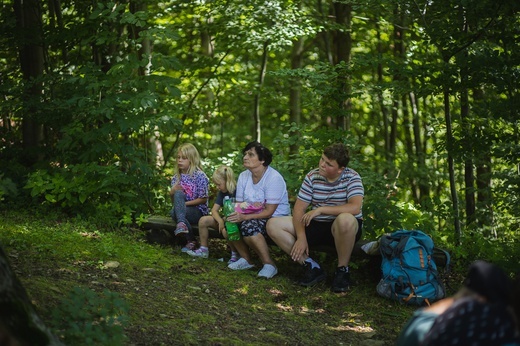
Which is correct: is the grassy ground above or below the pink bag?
below

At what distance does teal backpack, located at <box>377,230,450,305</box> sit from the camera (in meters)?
5.87

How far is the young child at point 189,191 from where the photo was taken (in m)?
7.57

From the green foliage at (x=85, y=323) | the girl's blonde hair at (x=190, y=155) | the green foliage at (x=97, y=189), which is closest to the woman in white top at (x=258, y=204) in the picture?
the girl's blonde hair at (x=190, y=155)

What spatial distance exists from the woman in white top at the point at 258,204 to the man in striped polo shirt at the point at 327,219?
6.5 inches

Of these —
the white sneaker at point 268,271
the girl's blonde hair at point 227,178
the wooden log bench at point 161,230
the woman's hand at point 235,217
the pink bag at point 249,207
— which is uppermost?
the girl's blonde hair at point 227,178

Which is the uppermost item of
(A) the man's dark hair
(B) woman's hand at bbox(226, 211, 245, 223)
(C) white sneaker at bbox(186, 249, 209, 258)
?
(A) the man's dark hair

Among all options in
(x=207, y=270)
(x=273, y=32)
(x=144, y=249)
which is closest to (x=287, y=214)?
(x=207, y=270)

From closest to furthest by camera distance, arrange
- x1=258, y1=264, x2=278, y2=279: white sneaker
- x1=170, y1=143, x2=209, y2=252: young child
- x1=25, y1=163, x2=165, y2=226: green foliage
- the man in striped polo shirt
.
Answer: the man in striped polo shirt, x1=258, y1=264, x2=278, y2=279: white sneaker, x1=170, y1=143, x2=209, y2=252: young child, x1=25, y1=163, x2=165, y2=226: green foliage

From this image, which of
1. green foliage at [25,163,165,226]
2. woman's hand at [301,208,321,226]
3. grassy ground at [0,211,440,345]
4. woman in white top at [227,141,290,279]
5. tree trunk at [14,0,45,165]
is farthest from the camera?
tree trunk at [14,0,45,165]

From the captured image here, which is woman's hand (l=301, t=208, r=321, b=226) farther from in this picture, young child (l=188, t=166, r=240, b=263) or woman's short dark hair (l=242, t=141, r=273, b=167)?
young child (l=188, t=166, r=240, b=263)

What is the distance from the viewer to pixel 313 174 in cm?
666

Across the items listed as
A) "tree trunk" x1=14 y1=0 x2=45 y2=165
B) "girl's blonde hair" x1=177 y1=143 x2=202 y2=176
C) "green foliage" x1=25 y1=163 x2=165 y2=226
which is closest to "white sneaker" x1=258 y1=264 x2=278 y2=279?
"girl's blonde hair" x1=177 y1=143 x2=202 y2=176

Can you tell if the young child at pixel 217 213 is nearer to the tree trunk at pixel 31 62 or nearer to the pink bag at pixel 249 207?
the pink bag at pixel 249 207

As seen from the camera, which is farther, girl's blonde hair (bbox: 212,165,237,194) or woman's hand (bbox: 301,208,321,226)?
girl's blonde hair (bbox: 212,165,237,194)
